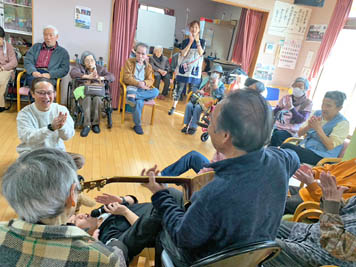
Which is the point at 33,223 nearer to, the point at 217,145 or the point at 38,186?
the point at 38,186

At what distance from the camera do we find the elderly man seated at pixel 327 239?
1.06 metres

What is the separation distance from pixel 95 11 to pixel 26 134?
9.86ft

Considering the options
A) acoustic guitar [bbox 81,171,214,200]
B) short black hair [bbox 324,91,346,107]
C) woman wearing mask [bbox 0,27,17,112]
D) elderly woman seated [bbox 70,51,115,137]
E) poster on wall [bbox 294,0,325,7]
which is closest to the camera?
acoustic guitar [bbox 81,171,214,200]

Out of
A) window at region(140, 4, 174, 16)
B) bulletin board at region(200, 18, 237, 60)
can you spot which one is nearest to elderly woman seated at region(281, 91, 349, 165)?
bulletin board at region(200, 18, 237, 60)

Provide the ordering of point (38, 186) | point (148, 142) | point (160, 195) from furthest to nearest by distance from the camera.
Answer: point (148, 142)
point (160, 195)
point (38, 186)

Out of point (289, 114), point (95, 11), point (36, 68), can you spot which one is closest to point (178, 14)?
point (95, 11)

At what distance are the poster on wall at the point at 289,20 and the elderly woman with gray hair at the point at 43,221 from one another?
5473 mm

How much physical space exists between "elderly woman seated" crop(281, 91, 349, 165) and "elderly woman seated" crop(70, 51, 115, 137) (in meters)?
2.61

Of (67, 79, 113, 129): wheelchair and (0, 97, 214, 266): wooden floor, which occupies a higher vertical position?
(67, 79, 113, 129): wheelchair

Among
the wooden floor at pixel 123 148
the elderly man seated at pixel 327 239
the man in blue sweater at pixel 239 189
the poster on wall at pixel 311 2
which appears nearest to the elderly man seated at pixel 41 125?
the wooden floor at pixel 123 148

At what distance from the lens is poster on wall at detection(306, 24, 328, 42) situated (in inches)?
193

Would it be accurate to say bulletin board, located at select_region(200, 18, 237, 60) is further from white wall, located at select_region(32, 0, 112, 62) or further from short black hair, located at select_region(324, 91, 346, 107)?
short black hair, located at select_region(324, 91, 346, 107)

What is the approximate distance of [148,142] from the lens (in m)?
3.54

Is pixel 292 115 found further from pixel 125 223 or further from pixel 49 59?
pixel 49 59
